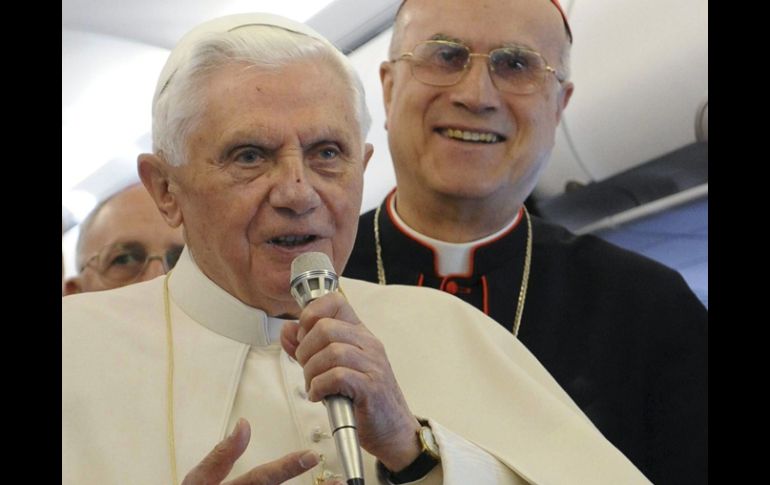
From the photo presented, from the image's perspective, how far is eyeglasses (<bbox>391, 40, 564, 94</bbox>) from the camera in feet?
12.2

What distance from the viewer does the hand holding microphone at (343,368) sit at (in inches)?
85.7

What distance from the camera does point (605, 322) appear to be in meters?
3.77

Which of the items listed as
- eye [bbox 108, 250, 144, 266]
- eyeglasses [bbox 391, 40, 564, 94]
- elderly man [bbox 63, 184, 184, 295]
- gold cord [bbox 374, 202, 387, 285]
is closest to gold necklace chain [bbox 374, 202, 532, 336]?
gold cord [bbox 374, 202, 387, 285]

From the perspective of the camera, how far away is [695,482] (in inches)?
136

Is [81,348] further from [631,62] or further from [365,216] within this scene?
[631,62]

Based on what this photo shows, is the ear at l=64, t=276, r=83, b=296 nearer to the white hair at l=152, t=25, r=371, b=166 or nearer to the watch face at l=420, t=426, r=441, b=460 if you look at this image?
the white hair at l=152, t=25, r=371, b=166

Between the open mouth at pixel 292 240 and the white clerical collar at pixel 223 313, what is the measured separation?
23 cm

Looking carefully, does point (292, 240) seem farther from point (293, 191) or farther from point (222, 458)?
point (222, 458)

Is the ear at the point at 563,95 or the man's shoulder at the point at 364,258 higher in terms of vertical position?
the ear at the point at 563,95

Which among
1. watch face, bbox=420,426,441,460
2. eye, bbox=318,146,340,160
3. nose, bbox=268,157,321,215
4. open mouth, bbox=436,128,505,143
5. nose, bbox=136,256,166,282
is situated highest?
nose, bbox=136,256,166,282

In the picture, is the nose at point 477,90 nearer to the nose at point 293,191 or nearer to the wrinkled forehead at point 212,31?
the wrinkled forehead at point 212,31

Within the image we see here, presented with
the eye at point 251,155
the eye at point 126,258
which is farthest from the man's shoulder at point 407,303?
the eye at point 126,258
